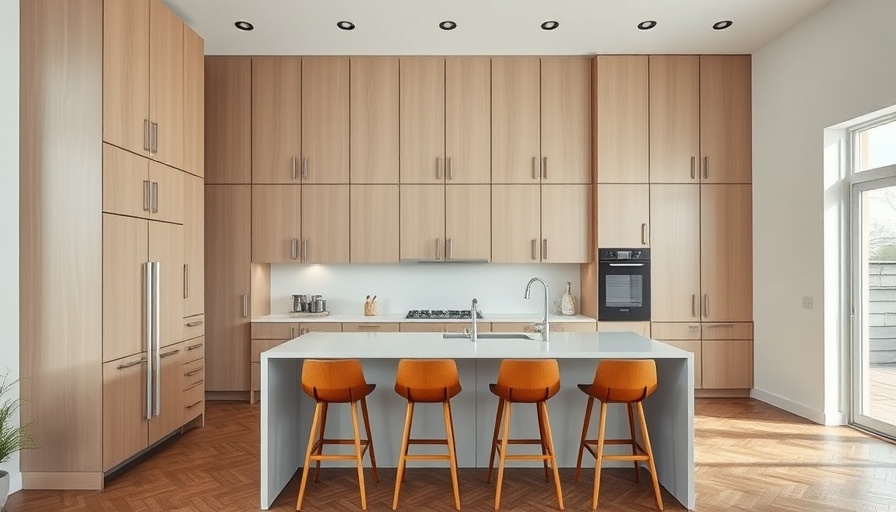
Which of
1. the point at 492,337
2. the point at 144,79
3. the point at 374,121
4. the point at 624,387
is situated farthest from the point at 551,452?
the point at 374,121

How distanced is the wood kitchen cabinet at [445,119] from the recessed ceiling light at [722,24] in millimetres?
1993

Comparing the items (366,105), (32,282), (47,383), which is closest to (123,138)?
(32,282)

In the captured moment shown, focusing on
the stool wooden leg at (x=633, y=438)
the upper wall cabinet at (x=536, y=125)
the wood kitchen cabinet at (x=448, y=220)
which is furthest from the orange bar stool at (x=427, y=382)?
the upper wall cabinet at (x=536, y=125)

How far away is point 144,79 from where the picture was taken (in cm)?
375

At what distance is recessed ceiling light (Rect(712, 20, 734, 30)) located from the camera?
4812 millimetres

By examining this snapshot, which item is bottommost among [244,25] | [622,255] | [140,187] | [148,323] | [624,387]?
[624,387]

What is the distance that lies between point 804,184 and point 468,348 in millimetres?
3526

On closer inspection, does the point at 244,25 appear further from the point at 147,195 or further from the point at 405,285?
the point at 405,285

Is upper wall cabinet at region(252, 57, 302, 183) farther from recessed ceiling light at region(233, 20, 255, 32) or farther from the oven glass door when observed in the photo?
the oven glass door

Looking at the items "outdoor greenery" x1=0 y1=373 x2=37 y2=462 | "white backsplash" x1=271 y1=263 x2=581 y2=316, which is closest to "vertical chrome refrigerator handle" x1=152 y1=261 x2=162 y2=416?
"outdoor greenery" x1=0 y1=373 x2=37 y2=462

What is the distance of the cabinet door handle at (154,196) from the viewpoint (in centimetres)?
381

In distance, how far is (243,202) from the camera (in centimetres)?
549

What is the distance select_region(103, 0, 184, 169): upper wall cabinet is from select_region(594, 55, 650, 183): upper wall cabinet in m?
3.61

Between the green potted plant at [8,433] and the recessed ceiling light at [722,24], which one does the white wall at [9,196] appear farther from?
the recessed ceiling light at [722,24]
